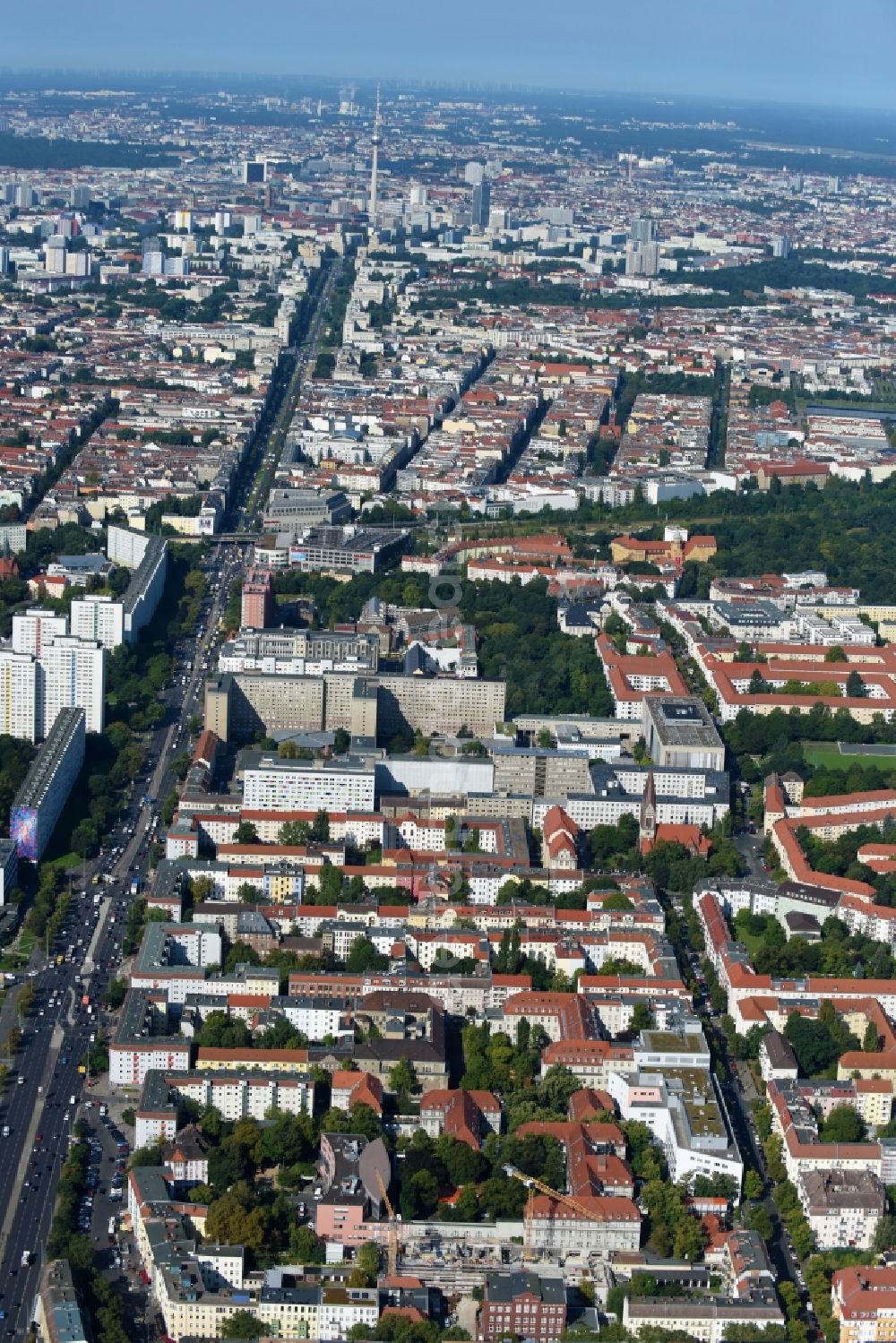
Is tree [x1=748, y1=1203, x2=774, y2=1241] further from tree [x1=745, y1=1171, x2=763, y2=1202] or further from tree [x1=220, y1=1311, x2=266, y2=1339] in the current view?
tree [x1=220, y1=1311, x2=266, y2=1339]

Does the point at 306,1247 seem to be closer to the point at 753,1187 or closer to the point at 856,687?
the point at 753,1187

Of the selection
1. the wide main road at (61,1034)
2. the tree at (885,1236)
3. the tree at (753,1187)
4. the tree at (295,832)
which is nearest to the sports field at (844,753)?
the tree at (295,832)

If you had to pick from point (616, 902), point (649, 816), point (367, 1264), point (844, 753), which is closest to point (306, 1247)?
point (367, 1264)

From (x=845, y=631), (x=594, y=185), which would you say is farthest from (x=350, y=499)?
(x=594, y=185)

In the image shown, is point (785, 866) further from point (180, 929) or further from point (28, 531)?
point (28, 531)

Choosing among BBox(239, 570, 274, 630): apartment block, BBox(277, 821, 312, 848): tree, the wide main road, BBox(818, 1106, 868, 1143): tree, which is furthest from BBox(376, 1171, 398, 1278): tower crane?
BBox(239, 570, 274, 630): apartment block

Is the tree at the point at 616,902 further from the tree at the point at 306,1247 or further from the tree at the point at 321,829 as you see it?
the tree at the point at 306,1247
